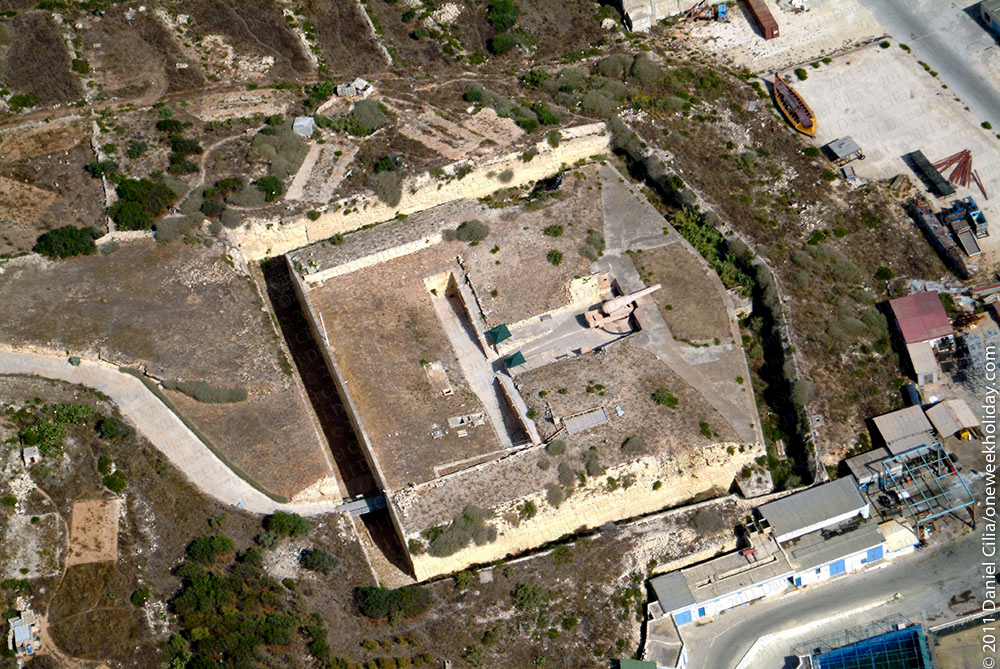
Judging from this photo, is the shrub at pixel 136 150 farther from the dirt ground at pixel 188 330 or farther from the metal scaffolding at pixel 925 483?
the metal scaffolding at pixel 925 483

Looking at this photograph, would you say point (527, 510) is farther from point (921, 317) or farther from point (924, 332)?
point (921, 317)

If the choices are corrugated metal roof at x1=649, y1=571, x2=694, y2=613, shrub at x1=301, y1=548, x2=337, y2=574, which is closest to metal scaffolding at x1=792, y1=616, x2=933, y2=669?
corrugated metal roof at x1=649, y1=571, x2=694, y2=613

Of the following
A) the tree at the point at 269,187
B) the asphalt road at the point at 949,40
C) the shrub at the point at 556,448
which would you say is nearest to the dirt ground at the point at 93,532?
the tree at the point at 269,187

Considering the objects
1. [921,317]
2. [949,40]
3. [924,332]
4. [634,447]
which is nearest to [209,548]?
[634,447]

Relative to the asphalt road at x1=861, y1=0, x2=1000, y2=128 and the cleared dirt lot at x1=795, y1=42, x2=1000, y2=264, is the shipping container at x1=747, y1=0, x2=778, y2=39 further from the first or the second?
the asphalt road at x1=861, y1=0, x2=1000, y2=128

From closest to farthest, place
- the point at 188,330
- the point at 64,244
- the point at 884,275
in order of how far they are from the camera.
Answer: the point at 188,330 < the point at 64,244 < the point at 884,275
